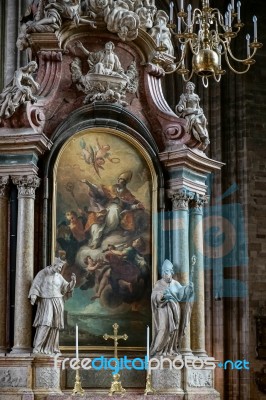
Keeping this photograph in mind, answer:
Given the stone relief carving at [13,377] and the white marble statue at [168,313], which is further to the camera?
the white marble statue at [168,313]

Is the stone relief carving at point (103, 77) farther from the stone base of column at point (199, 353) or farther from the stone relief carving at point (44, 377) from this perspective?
the stone relief carving at point (44, 377)

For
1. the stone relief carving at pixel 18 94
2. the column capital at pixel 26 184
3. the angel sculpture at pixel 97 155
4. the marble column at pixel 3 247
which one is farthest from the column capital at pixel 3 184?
the angel sculpture at pixel 97 155

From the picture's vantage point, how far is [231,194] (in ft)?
66.3

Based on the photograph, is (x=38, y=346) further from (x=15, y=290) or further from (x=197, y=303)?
(x=197, y=303)

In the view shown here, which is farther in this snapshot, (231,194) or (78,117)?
(231,194)

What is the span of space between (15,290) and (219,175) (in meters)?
8.20

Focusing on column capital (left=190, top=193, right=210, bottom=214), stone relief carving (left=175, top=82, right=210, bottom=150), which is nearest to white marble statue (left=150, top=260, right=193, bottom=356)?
column capital (left=190, top=193, right=210, bottom=214)

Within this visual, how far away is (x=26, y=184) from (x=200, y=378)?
3.43 m

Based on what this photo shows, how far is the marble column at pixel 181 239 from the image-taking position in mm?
13734

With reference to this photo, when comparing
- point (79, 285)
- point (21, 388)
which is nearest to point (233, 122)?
point (79, 285)

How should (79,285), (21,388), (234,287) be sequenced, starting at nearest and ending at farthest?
(21,388), (79,285), (234,287)

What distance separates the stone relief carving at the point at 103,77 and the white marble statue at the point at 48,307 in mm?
2421

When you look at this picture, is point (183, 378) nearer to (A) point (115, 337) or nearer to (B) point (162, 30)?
(A) point (115, 337)

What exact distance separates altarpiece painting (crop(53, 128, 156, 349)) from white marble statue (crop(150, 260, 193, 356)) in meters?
0.33
